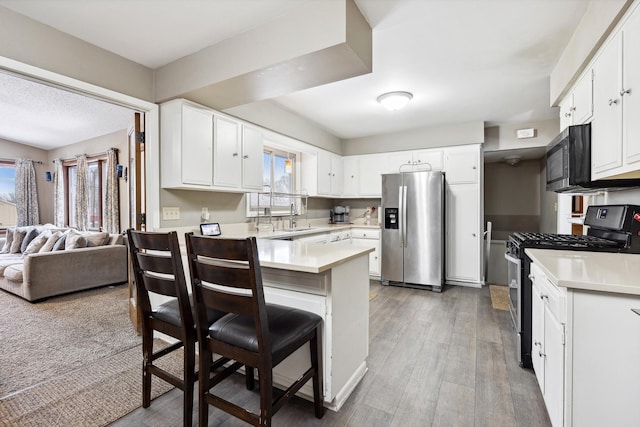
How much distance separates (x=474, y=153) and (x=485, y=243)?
1486 millimetres

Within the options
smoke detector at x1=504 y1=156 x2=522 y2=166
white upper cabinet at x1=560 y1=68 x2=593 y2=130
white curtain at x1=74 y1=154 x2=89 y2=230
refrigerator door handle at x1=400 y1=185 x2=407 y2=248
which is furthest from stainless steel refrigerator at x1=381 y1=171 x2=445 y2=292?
white curtain at x1=74 y1=154 x2=89 y2=230

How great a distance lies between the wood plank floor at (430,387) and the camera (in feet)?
5.29

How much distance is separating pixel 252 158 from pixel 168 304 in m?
2.00

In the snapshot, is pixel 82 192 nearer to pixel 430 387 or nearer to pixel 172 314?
pixel 172 314

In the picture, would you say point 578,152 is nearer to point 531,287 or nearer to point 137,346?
point 531,287

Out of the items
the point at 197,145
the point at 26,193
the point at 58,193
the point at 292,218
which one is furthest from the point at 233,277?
the point at 26,193

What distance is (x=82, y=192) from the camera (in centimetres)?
578

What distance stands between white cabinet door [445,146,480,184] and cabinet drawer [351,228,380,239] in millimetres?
1348

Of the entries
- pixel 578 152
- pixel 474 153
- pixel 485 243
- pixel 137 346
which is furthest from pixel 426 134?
pixel 137 346

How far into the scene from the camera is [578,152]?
198cm

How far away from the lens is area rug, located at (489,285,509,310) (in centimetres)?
343

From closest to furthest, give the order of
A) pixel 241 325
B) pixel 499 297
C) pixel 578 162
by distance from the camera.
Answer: pixel 241 325
pixel 578 162
pixel 499 297

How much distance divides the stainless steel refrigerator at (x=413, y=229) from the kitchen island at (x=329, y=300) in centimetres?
247

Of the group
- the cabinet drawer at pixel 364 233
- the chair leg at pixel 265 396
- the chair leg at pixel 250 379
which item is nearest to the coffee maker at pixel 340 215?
the cabinet drawer at pixel 364 233
